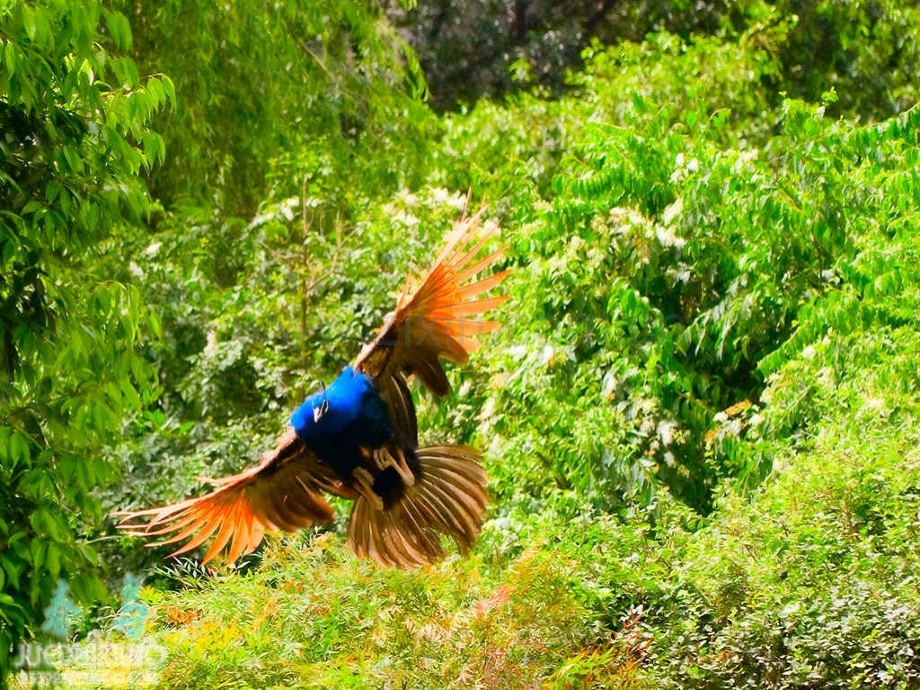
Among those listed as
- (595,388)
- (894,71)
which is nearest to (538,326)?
(595,388)

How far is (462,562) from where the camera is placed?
5.89 m

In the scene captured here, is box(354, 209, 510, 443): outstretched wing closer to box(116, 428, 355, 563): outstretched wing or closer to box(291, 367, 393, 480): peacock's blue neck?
box(291, 367, 393, 480): peacock's blue neck

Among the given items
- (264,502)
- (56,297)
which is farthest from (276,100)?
(56,297)

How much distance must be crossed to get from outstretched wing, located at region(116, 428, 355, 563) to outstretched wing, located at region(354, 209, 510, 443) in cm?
43

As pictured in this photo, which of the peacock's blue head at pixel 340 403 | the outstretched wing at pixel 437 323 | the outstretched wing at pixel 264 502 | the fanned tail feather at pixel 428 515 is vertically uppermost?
the outstretched wing at pixel 437 323

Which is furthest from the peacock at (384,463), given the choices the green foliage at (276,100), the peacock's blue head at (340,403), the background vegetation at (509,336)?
the green foliage at (276,100)

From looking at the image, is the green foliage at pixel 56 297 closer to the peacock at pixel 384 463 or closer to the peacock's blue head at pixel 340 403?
the peacock at pixel 384 463

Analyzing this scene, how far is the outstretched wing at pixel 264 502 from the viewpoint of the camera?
523 cm

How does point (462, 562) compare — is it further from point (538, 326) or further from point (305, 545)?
point (538, 326)

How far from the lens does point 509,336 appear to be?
7.86 metres

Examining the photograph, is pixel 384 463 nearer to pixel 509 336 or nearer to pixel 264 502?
pixel 264 502

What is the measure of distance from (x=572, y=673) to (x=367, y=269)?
14.5 feet

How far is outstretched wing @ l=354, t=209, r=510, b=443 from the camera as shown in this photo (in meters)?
4.63

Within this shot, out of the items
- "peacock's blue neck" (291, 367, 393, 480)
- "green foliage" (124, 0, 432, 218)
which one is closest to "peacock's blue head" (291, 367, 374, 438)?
"peacock's blue neck" (291, 367, 393, 480)
